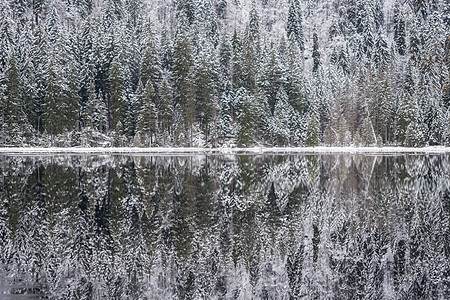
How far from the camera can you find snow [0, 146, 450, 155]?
78.6 meters

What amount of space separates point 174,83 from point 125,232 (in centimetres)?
6698

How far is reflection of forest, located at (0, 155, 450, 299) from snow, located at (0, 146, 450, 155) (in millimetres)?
44439

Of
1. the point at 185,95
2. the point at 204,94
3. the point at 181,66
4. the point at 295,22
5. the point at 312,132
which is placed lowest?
the point at 312,132

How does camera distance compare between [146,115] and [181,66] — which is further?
[181,66]

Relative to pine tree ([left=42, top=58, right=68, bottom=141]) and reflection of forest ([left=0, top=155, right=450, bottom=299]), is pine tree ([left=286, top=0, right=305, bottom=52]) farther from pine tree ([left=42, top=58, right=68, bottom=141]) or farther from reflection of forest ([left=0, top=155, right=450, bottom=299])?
reflection of forest ([left=0, top=155, right=450, bottom=299])

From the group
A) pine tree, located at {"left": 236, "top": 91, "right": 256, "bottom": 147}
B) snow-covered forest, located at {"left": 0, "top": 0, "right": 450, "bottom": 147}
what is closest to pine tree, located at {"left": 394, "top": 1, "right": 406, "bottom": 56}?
snow-covered forest, located at {"left": 0, "top": 0, "right": 450, "bottom": 147}

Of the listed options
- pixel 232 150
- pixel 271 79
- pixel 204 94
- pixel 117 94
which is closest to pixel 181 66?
pixel 204 94

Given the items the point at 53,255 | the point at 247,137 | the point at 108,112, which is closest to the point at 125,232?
the point at 53,255

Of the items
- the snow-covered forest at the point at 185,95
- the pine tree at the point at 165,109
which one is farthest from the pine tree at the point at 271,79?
the pine tree at the point at 165,109

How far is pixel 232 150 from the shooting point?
83.1 metres

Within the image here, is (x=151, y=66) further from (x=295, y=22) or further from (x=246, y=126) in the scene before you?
(x=295, y=22)

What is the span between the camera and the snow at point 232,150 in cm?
7856

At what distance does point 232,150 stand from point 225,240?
207 feet

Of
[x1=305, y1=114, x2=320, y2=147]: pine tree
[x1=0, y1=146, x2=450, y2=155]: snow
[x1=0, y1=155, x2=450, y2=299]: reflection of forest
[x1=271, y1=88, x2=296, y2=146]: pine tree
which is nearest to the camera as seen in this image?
[x1=0, y1=155, x2=450, y2=299]: reflection of forest
